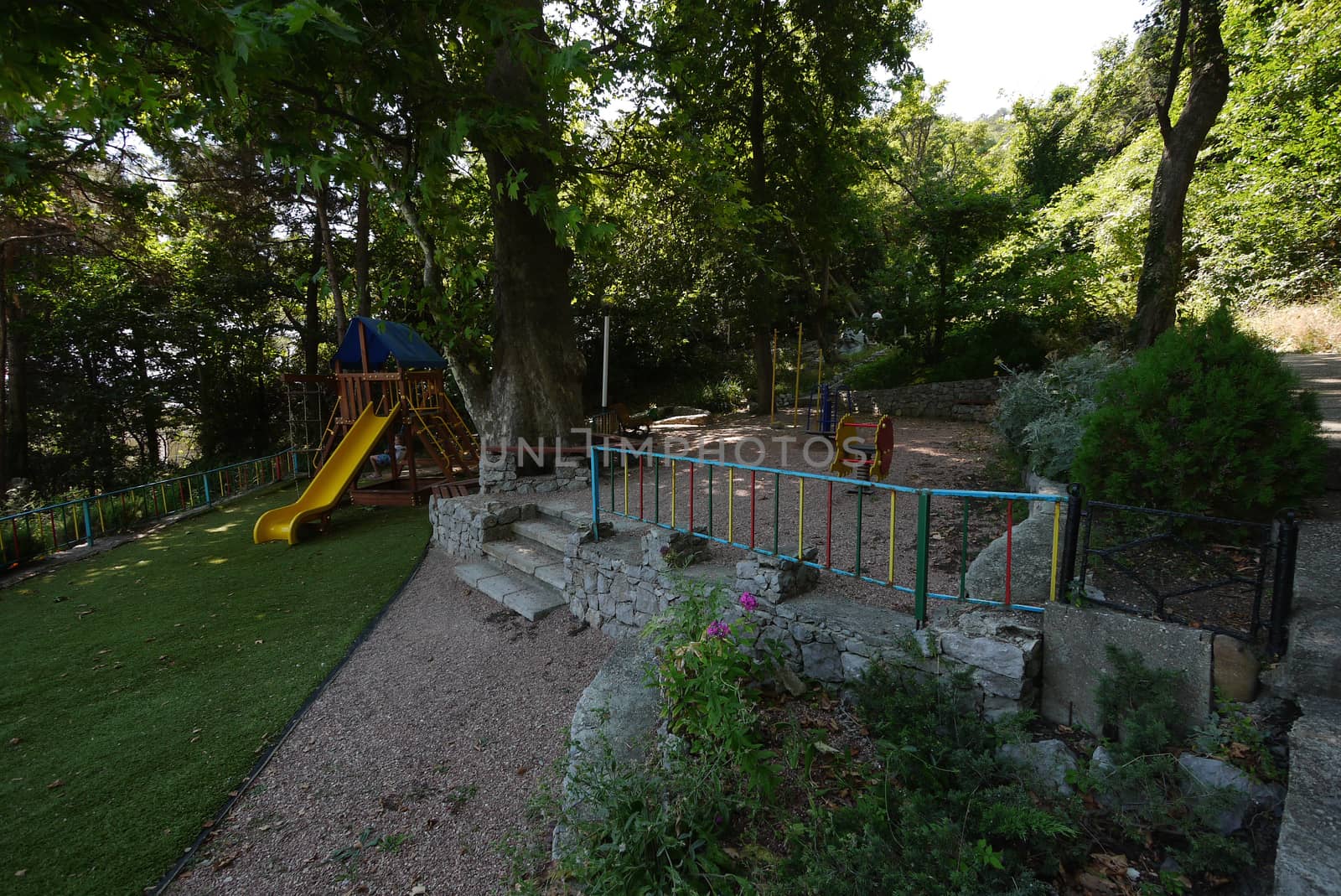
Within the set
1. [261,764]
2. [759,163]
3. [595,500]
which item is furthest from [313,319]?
[261,764]

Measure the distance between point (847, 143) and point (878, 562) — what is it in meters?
11.4

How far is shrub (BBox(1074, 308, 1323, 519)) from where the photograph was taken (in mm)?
2990

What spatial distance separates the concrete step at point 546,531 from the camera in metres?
6.32

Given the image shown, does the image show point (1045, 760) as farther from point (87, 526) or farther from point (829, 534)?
point (87, 526)

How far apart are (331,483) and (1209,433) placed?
10.4 metres

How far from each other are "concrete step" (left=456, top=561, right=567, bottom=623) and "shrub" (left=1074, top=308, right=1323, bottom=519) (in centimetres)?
453

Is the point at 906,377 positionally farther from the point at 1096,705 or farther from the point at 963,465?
the point at 1096,705

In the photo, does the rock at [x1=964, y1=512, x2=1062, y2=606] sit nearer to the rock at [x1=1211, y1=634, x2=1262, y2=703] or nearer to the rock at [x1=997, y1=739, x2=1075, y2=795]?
the rock at [x1=1211, y1=634, x2=1262, y2=703]

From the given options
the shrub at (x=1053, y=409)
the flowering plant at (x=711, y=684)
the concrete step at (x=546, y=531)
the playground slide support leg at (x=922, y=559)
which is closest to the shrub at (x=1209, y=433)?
the playground slide support leg at (x=922, y=559)

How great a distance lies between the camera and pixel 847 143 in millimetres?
12508

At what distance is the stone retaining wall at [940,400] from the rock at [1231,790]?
11073 millimetres

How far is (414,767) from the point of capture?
3557mm

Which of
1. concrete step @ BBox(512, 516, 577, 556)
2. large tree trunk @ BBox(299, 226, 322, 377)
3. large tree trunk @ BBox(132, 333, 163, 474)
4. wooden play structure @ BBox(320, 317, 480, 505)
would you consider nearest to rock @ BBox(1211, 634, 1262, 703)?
concrete step @ BBox(512, 516, 577, 556)

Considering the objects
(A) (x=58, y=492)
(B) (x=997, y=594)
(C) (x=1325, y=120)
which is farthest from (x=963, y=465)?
(A) (x=58, y=492)
